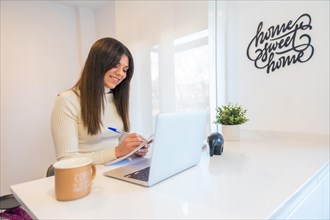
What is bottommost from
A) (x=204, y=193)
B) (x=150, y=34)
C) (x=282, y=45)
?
(x=204, y=193)

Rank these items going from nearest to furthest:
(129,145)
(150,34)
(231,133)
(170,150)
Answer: (170,150)
(129,145)
(231,133)
(150,34)

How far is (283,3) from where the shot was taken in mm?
1419

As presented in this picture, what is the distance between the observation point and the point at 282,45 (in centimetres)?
144

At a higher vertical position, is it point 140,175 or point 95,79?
point 95,79

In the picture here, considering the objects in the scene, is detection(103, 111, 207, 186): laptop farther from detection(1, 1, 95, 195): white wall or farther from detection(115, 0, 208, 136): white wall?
detection(1, 1, 95, 195): white wall

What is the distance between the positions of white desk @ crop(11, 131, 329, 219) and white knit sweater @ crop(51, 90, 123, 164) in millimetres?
138

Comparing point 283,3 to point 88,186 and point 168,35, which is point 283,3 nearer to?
point 168,35

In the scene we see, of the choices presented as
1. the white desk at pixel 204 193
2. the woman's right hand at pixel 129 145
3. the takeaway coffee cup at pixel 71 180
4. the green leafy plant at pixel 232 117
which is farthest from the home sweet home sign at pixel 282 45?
the takeaway coffee cup at pixel 71 180

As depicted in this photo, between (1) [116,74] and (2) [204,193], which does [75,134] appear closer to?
(1) [116,74]

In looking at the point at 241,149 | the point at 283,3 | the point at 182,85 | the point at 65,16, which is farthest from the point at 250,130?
the point at 65,16

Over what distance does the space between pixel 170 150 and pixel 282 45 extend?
119cm

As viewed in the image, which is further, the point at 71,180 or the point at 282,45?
the point at 282,45

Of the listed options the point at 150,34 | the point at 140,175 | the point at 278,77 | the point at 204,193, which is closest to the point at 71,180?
the point at 140,175

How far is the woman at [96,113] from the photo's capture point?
0.92 metres
